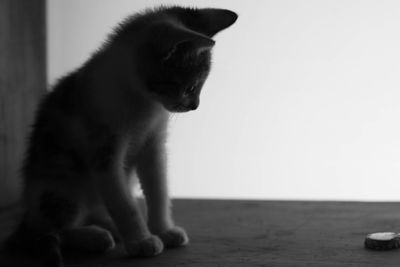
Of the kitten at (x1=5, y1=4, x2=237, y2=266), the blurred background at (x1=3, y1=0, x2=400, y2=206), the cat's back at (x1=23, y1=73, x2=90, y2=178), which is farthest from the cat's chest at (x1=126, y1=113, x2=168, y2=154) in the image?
the blurred background at (x1=3, y1=0, x2=400, y2=206)

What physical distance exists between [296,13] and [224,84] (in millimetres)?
496

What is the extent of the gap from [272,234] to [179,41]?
729mm

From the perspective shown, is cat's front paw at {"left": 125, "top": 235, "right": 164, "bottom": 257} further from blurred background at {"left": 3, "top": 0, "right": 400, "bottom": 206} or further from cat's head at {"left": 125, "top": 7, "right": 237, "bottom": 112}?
blurred background at {"left": 3, "top": 0, "right": 400, "bottom": 206}

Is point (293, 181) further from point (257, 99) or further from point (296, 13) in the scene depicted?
point (296, 13)

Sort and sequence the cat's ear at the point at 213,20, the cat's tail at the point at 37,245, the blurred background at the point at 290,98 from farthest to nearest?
the blurred background at the point at 290,98
the cat's ear at the point at 213,20
the cat's tail at the point at 37,245

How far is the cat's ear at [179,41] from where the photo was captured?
124cm

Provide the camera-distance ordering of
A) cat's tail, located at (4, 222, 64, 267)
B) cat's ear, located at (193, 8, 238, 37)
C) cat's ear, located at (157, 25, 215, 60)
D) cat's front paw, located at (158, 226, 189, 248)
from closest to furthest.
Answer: cat's ear, located at (157, 25, 215, 60), cat's tail, located at (4, 222, 64, 267), cat's ear, located at (193, 8, 238, 37), cat's front paw, located at (158, 226, 189, 248)

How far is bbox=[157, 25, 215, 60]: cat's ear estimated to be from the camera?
124cm

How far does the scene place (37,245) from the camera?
1.42 m

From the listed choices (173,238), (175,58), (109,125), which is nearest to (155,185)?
(173,238)

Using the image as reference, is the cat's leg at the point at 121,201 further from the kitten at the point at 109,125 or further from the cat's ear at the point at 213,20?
the cat's ear at the point at 213,20

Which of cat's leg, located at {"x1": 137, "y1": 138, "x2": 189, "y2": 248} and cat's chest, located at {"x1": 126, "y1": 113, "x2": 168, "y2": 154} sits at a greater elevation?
cat's chest, located at {"x1": 126, "y1": 113, "x2": 168, "y2": 154}

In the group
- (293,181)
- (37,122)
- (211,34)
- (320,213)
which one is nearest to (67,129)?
(37,122)

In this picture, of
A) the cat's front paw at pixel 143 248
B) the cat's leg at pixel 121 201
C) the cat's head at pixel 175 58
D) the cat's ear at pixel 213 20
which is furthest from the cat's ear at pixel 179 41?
the cat's front paw at pixel 143 248
